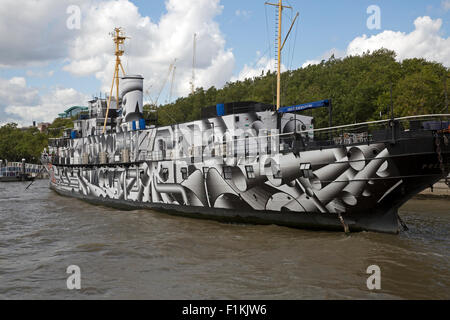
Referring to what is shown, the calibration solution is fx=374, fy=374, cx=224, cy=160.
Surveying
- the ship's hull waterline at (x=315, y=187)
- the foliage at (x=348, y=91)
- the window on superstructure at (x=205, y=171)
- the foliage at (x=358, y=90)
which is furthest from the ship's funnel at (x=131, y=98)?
the foliage at (x=358, y=90)

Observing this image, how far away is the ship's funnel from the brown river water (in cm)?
1204

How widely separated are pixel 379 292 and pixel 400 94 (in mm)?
38991

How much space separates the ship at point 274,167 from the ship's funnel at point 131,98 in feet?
5.45

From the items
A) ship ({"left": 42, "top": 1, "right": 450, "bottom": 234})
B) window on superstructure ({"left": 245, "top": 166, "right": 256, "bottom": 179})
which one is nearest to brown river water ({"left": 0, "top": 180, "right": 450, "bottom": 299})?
ship ({"left": 42, "top": 1, "right": 450, "bottom": 234})

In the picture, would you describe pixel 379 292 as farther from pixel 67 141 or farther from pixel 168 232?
pixel 67 141

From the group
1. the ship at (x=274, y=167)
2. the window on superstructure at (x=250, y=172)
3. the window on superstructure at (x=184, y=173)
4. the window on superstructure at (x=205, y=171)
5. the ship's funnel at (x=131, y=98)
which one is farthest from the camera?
the ship's funnel at (x=131, y=98)

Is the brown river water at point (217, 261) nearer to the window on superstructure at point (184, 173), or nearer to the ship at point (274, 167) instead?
the ship at point (274, 167)

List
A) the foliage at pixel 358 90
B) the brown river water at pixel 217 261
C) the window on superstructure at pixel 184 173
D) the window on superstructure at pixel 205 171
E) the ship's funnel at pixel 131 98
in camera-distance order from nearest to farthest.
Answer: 1. the brown river water at pixel 217 261
2. the window on superstructure at pixel 205 171
3. the window on superstructure at pixel 184 173
4. the ship's funnel at pixel 131 98
5. the foliage at pixel 358 90

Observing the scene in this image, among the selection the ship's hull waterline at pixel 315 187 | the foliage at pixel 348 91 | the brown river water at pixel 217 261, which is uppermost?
the foliage at pixel 348 91

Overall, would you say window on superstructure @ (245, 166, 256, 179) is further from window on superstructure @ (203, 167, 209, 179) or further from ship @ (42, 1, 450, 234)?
window on superstructure @ (203, 167, 209, 179)

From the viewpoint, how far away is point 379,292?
973cm

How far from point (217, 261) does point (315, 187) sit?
218 inches

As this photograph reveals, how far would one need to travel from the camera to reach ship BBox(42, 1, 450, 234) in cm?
1430

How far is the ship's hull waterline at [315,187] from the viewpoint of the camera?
14297 mm
